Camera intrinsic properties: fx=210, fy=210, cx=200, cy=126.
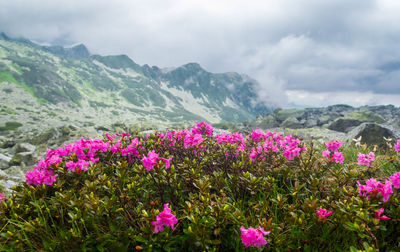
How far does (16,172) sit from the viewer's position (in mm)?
12086

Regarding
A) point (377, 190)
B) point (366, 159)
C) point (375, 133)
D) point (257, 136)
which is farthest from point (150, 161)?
point (375, 133)

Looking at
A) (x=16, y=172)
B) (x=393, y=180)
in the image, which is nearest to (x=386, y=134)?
(x=393, y=180)

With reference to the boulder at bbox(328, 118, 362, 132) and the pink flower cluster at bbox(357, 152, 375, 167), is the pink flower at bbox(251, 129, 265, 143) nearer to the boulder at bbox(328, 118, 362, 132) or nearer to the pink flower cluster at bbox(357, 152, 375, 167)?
the pink flower cluster at bbox(357, 152, 375, 167)

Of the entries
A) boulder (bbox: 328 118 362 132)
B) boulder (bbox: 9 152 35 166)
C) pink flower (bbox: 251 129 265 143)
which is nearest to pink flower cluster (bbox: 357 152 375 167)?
pink flower (bbox: 251 129 265 143)

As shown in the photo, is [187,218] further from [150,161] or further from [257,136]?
[257,136]

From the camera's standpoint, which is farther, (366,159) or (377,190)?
(366,159)

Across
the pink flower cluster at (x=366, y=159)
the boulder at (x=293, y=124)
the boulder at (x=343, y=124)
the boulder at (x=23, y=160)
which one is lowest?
the boulder at (x=23, y=160)

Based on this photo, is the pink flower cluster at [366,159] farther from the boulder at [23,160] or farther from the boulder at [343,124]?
the boulder at [343,124]

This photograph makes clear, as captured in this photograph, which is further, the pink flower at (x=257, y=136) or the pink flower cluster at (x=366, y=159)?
the pink flower at (x=257, y=136)

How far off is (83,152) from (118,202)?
212 cm

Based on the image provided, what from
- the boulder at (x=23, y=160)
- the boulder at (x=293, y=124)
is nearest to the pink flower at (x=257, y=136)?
the boulder at (x=23, y=160)

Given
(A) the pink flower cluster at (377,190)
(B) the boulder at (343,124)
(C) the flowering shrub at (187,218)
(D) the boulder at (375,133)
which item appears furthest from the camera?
(B) the boulder at (343,124)

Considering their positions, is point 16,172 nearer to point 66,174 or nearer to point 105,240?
point 66,174

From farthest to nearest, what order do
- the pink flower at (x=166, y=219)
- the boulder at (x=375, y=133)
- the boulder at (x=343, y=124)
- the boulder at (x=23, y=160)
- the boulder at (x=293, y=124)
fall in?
the boulder at (x=293, y=124), the boulder at (x=343, y=124), the boulder at (x=23, y=160), the boulder at (x=375, y=133), the pink flower at (x=166, y=219)
